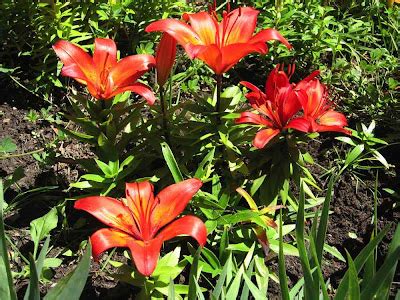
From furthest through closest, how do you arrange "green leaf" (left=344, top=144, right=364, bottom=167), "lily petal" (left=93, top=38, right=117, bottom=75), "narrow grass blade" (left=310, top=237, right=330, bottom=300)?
"green leaf" (left=344, top=144, right=364, bottom=167), "lily petal" (left=93, top=38, right=117, bottom=75), "narrow grass blade" (left=310, top=237, right=330, bottom=300)

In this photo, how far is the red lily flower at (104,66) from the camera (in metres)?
1.76

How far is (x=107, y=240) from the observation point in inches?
56.1

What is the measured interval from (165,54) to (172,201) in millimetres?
432

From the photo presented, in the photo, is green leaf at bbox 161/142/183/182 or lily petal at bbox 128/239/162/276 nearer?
lily petal at bbox 128/239/162/276

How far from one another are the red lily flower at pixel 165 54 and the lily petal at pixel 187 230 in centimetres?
48

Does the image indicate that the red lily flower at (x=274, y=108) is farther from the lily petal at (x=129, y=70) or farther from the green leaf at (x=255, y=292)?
the green leaf at (x=255, y=292)

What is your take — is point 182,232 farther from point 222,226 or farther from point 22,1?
point 22,1

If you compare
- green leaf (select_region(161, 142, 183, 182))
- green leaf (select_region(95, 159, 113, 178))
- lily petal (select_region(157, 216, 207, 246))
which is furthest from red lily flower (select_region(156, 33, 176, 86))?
lily petal (select_region(157, 216, 207, 246))

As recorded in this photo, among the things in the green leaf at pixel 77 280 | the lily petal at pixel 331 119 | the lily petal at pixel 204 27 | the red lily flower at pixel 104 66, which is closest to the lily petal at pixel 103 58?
the red lily flower at pixel 104 66

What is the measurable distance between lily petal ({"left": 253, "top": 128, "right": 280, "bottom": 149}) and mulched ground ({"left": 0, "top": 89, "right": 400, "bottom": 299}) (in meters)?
0.46

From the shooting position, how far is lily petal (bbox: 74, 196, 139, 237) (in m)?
1.50

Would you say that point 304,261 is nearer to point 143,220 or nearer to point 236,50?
point 143,220

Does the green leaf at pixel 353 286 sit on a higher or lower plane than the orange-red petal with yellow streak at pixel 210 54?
lower

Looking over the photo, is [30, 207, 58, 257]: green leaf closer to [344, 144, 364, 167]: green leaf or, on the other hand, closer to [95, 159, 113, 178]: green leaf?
[95, 159, 113, 178]: green leaf
